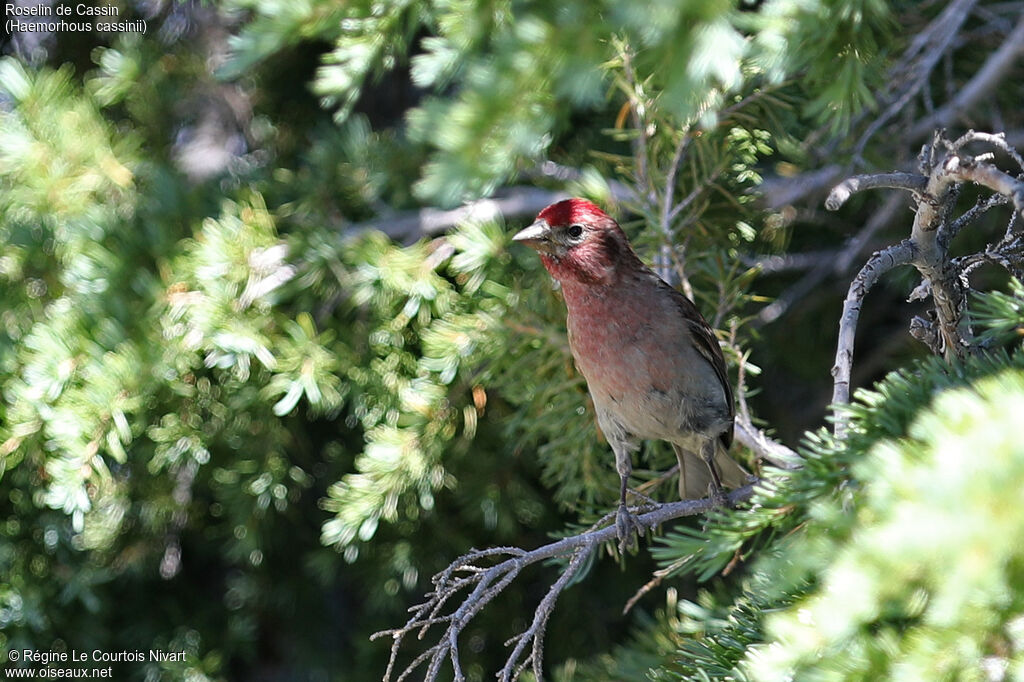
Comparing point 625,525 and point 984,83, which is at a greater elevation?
point 984,83

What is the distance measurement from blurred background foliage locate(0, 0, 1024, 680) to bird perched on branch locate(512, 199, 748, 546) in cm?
12

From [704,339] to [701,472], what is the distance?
1.20ft

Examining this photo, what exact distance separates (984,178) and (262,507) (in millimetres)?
2252

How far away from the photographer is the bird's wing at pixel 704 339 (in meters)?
2.48

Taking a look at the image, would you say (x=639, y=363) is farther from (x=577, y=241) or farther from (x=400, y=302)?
(x=400, y=302)

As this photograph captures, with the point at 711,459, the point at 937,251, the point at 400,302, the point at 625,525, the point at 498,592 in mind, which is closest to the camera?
the point at 937,251

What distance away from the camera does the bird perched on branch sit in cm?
246

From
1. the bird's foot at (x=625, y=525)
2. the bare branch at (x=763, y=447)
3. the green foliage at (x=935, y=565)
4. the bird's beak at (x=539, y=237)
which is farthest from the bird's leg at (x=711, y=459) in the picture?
the green foliage at (x=935, y=565)

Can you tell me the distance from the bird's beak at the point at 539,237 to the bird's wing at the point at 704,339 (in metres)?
0.33

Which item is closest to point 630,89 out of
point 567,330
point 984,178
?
point 567,330

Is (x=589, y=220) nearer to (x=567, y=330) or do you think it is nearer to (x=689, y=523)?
(x=567, y=330)

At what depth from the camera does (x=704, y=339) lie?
2.53 meters

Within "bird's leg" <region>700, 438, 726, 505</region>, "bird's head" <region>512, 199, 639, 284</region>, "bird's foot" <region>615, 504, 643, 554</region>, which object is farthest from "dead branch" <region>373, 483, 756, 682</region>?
"bird's head" <region>512, 199, 639, 284</region>

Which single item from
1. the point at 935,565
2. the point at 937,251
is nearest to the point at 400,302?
the point at 937,251
